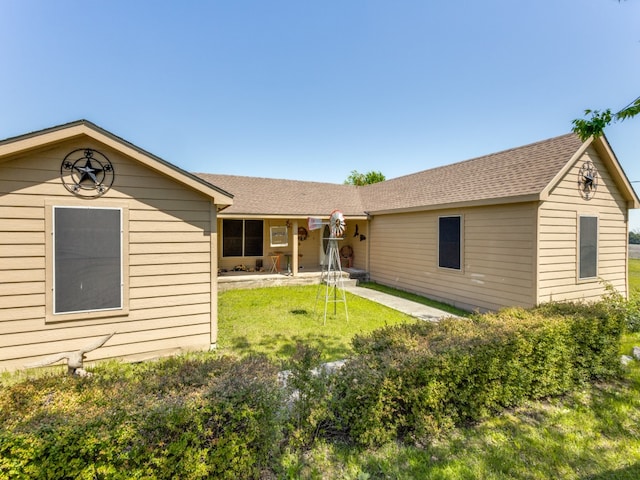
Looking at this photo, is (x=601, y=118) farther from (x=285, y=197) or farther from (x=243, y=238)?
(x=243, y=238)

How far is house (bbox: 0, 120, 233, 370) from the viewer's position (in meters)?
4.26

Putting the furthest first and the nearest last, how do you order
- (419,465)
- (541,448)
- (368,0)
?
1. (368,0)
2. (541,448)
3. (419,465)

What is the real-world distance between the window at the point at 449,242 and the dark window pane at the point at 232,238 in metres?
7.69

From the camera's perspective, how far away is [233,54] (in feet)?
32.2

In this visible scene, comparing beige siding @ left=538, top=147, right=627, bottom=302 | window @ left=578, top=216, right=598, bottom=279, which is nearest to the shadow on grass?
beige siding @ left=538, top=147, right=627, bottom=302

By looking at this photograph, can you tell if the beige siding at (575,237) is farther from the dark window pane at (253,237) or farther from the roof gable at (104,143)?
the dark window pane at (253,237)

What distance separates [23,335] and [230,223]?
26.0ft

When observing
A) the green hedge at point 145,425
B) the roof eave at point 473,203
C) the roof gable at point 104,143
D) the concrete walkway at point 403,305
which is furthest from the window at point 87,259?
the roof eave at point 473,203

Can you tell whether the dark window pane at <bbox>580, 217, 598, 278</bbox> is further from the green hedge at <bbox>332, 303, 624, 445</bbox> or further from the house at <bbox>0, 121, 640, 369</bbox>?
the green hedge at <bbox>332, 303, 624, 445</bbox>

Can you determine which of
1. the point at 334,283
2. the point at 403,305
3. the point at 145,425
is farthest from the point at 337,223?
the point at 145,425

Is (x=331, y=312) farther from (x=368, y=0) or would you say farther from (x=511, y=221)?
(x=368, y=0)

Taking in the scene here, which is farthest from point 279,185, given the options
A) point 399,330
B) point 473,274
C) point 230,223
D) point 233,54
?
point 399,330

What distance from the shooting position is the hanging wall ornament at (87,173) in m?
4.49

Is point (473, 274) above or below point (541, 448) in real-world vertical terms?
above
